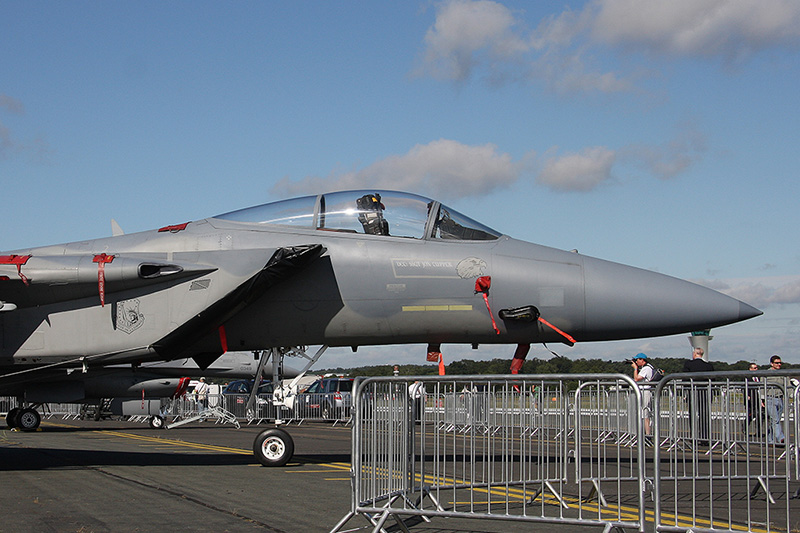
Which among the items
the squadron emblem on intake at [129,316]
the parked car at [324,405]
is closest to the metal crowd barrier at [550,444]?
the squadron emblem on intake at [129,316]

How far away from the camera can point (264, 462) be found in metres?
10.7

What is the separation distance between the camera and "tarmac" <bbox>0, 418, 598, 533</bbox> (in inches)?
249

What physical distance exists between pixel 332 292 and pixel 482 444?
352 centimetres

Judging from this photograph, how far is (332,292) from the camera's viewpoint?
9.77 m

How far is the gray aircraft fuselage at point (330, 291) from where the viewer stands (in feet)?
30.7

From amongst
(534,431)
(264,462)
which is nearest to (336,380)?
(264,462)

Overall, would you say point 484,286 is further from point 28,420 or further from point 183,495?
point 28,420

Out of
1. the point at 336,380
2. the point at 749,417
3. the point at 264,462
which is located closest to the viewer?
the point at 749,417

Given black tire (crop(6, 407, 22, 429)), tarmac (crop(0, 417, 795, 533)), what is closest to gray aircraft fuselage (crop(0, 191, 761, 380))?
tarmac (crop(0, 417, 795, 533))

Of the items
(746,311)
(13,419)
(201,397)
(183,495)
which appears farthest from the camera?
(201,397)

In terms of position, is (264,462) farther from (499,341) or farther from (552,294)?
(552,294)

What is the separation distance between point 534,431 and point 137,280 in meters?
5.16

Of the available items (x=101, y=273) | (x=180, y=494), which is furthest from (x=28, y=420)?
(x=180, y=494)

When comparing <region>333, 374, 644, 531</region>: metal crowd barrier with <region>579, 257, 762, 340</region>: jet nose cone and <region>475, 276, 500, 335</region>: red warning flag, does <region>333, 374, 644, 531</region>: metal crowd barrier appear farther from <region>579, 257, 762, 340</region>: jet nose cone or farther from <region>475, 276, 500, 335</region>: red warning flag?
<region>475, 276, 500, 335</region>: red warning flag
